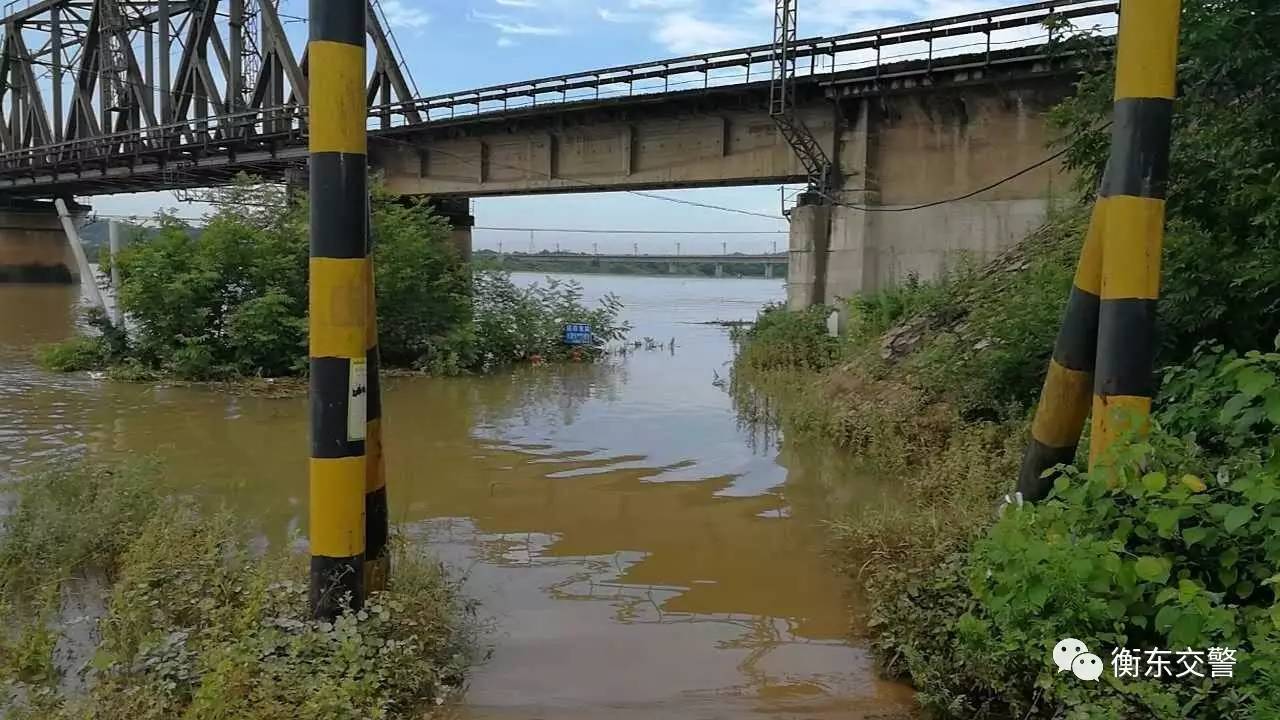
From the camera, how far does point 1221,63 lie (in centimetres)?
497

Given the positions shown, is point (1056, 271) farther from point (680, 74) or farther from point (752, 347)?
point (680, 74)

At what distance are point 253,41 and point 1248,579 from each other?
46.4m

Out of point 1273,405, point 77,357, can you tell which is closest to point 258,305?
point 77,357

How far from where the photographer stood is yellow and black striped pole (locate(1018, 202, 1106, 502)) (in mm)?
3729

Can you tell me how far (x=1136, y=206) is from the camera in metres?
3.45

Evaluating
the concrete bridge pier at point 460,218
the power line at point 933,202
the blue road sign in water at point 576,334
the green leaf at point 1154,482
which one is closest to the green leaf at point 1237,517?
the green leaf at point 1154,482

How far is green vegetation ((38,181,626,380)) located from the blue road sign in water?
119 centimetres

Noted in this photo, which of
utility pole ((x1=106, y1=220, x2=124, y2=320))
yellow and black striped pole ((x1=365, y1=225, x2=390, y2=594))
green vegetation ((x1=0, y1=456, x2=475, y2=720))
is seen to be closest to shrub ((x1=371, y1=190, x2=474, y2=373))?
utility pole ((x1=106, y1=220, x2=124, y2=320))

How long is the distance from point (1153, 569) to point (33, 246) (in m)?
62.2

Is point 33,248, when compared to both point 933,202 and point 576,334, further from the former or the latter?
point 933,202

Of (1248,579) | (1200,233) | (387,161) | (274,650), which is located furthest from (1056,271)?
(387,161)

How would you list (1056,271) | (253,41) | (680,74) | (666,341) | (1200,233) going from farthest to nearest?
(253,41), (666,341), (680,74), (1056,271), (1200,233)

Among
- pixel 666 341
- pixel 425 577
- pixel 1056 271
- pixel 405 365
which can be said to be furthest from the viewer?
pixel 666 341

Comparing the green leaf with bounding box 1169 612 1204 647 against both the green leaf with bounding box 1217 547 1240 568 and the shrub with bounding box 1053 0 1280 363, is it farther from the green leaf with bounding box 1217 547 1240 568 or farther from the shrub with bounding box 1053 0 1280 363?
the shrub with bounding box 1053 0 1280 363
